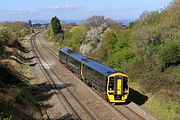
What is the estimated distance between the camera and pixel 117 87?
25.7 meters

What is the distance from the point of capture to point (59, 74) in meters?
41.5

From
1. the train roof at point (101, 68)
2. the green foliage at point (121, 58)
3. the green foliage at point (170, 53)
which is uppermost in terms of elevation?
the green foliage at point (170, 53)

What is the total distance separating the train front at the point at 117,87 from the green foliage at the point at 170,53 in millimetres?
6047

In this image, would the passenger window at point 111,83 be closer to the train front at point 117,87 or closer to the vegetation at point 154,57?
the train front at point 117,87

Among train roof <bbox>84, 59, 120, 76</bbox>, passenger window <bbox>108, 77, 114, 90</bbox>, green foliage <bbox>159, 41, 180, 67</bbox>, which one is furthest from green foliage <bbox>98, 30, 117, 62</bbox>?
passenger window <bbox>108, 77, 114, 90</bbox>

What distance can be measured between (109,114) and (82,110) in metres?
2.09

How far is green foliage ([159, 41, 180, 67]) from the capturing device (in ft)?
98.3

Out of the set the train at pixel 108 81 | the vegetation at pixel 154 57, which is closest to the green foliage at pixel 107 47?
the vegetation at pixel 154 57

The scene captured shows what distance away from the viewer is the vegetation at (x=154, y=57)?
25797mm

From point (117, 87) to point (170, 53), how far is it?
22.4 ft

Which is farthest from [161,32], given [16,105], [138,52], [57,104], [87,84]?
[16,105]

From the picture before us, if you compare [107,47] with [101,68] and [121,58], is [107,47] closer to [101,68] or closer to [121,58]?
[121,58]

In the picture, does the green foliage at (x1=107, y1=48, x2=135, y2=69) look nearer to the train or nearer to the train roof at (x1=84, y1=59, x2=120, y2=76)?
the train roof at (x1=84, y1=59, x2=120, y2=76)

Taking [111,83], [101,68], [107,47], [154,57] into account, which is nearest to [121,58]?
[154,57]
